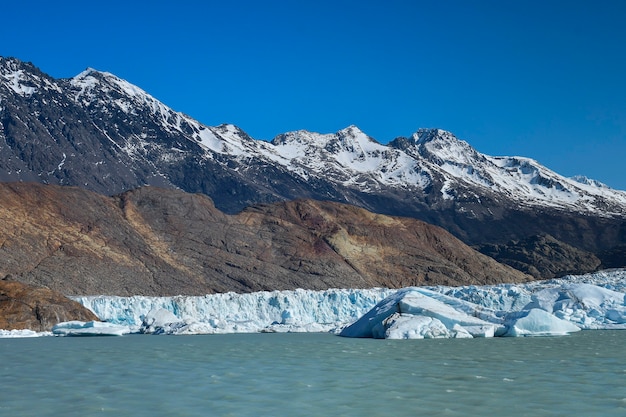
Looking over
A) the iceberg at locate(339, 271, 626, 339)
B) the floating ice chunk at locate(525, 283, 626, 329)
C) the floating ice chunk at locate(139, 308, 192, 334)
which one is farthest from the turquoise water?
the floating ice chunk at locate(139, 308, 192, 334)

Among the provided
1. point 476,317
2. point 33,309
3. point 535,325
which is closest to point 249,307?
point 33,309

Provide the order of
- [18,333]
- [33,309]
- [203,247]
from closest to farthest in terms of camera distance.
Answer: [18,333], [33,309], [203,247]

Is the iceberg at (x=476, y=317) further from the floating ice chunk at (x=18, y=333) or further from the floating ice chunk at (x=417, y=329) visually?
the floating ice chunk at (x=18, y=333)

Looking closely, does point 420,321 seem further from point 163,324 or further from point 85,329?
point 85,329

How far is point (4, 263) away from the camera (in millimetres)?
74750

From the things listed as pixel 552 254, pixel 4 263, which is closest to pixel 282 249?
pixel 4 263

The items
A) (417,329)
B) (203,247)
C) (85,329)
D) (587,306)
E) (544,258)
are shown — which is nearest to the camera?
(417,329)

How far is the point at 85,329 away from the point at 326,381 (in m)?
31.0

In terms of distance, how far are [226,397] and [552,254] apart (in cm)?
14049

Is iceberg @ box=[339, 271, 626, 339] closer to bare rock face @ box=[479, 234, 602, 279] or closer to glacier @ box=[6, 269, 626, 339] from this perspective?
glacier @ box=[6, 269, 626, 339]

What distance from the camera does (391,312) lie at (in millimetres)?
37000

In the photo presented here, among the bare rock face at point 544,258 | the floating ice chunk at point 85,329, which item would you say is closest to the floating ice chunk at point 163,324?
the floating ice chunk at point 85,329

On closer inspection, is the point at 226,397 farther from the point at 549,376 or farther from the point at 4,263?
the point at 4,263

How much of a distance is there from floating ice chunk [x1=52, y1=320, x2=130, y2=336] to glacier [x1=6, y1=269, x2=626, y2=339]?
6cm
